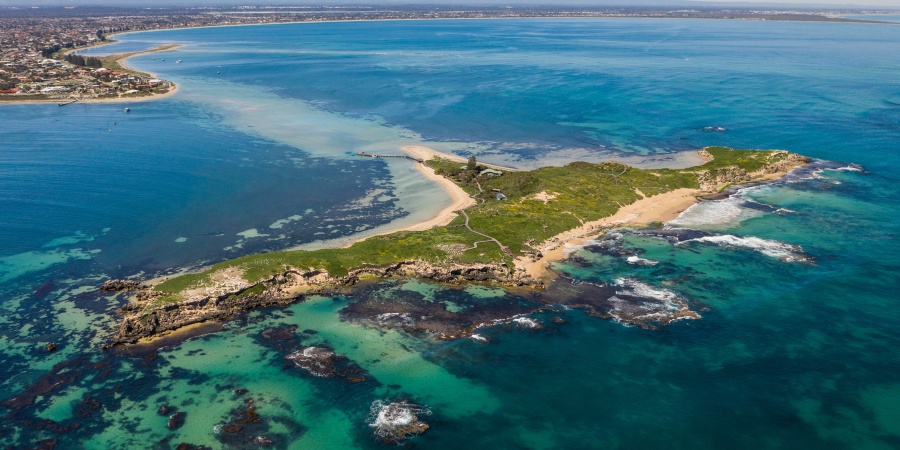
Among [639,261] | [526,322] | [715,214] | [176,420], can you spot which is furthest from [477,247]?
[715,214]

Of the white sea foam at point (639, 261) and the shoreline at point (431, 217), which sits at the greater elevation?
the shoreline at point (431, 217)

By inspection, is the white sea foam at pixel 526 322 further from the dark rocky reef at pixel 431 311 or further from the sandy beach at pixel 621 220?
the sandy beach at pixel 621 220

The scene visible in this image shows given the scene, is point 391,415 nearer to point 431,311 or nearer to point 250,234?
point 431,311

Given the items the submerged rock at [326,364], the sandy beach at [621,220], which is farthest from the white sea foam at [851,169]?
the submerged rock at [326,364]

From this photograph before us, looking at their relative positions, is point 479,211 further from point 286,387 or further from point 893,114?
point 893,114

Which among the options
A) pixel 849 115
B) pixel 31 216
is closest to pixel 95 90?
pixel 31 216

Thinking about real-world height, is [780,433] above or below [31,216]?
below

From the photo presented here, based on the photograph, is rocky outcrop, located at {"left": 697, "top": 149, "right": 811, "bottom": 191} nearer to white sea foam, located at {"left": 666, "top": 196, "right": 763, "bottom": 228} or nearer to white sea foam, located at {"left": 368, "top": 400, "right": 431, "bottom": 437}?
white sea foam, located at {"left": 666, "top": 196, "right": 763, "bottom": 228}

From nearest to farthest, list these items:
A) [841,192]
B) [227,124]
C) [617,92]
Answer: [841,192] → [227,124] → [617,92]
